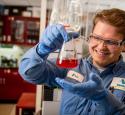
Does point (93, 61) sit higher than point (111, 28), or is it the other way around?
point (111, 28)

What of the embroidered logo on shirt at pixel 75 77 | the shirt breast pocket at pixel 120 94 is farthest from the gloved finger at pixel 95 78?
the shirt breast pocket at pixel 120 94

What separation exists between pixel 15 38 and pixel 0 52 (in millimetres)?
455

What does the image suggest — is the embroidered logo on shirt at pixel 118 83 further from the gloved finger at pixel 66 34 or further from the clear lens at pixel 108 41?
the gloved finger at pixel 66 34

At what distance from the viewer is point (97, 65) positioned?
4.42 ft

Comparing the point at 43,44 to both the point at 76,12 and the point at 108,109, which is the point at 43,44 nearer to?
the point at 76,12

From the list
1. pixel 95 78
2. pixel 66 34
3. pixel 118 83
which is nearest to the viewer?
pixel 95 78

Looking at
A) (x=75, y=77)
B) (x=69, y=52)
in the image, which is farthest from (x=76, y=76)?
(x=69, y=52)

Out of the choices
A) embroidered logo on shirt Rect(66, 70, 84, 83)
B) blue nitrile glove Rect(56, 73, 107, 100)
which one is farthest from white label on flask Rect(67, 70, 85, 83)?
blue nitrile glove Rect(56, 73, 107, 100)

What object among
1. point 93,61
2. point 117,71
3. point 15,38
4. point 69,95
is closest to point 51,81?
point 69,95

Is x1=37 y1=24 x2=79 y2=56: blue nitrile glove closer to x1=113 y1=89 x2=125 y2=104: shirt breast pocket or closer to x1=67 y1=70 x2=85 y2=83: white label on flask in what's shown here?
x1=67 y1=70 x2=85 y2=83: white label on flask

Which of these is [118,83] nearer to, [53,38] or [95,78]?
[95,78]

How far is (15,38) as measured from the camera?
5.61 meters

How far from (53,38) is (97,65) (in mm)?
289

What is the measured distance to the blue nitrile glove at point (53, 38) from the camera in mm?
1167
